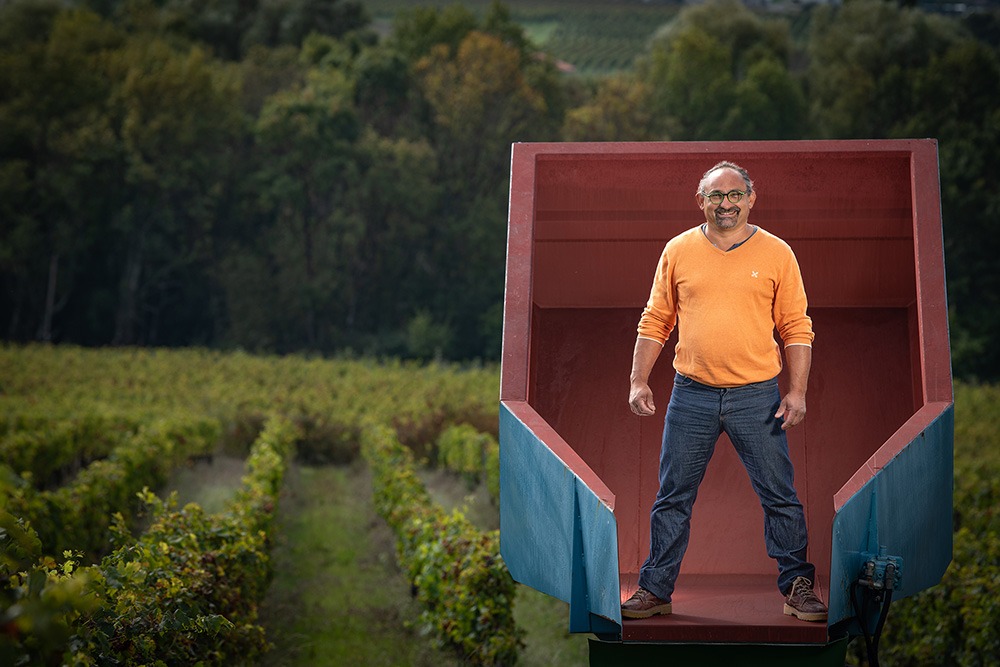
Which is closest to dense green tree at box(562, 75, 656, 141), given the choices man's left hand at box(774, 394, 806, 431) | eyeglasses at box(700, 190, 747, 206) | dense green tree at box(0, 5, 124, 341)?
dense green tree at box(0, 5, 124, 341)

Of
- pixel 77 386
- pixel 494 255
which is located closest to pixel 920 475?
pixel 77 386

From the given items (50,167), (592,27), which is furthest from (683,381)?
(592,27)

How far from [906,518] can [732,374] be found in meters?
0.91

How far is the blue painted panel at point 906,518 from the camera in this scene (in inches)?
190

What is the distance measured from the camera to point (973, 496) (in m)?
12.8

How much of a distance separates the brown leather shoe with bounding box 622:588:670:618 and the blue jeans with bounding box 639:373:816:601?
27 millimetres

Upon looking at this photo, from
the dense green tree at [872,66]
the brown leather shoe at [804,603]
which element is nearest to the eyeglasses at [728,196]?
the brown leather shoe at [804,603]

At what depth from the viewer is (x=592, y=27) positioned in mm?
59844

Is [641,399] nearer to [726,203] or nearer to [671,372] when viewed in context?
[726,203]

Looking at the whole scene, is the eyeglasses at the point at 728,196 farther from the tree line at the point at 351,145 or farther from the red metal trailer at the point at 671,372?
the tree line at the point at 351,145

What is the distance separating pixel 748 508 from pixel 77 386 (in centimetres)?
2514

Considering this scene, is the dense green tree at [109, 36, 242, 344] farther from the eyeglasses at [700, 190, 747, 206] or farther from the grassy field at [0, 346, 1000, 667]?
the eyeglasses at [700, 190, 747, 206]

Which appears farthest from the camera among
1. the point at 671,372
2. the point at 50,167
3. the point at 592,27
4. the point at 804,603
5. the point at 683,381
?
the point at 592,27

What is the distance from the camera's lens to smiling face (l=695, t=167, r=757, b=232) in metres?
5.23
